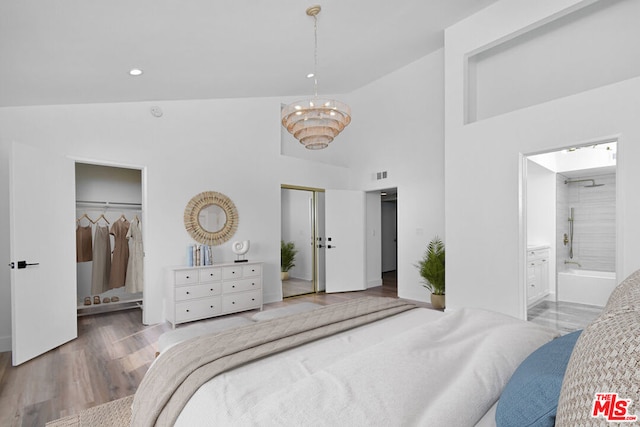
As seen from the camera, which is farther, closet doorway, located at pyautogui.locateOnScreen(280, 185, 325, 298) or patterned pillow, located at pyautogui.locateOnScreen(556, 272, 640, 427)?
closet doorway, located at pyautogui.locateOnScreen(280, 185, 325, 298)

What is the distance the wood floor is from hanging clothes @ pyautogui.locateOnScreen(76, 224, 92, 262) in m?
0.98

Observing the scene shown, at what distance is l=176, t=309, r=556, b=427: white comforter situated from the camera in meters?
0.98

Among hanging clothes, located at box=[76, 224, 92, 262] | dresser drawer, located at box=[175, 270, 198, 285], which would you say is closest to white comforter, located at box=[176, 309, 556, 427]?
dresser drawer, located at box=[175, 270, 198, 285]

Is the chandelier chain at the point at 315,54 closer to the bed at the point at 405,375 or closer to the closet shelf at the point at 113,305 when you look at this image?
the bed at the point at 405,375

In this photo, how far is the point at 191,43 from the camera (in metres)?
3.11

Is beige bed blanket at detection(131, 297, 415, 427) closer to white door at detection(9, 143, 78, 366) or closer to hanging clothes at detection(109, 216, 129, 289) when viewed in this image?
white door at detection(9, 143, 78, 366)

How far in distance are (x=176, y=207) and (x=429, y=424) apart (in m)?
4.24

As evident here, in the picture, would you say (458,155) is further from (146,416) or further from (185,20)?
(146,416)

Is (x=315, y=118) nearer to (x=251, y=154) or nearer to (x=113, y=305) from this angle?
(x=251, y=154)

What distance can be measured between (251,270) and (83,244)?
233 centimetres

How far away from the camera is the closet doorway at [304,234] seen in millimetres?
6207

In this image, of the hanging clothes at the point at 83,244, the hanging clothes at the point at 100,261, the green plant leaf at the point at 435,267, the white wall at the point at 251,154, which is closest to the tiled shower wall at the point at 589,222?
the green plant leaf at the point at 435,267

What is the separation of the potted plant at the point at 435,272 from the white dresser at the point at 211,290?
252 centimetres

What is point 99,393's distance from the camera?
7.83 feet
